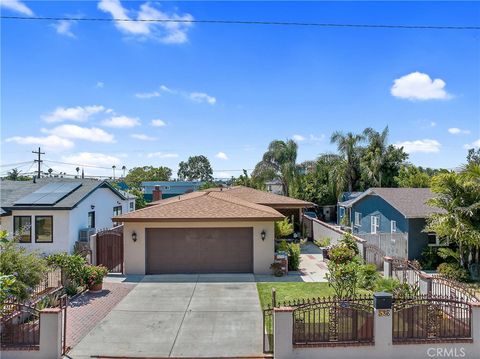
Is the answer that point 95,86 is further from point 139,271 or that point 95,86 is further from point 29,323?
point 29,323

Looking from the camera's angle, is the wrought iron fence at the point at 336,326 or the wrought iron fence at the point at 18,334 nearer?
the wrought iron fence at the point at 18,334

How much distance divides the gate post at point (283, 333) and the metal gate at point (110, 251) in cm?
997

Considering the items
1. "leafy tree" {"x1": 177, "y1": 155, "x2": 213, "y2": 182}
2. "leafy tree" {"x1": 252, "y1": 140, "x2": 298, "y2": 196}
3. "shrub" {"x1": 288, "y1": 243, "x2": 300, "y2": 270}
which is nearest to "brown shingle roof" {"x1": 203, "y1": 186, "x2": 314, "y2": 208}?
"shrub" {"x1": 288, "y1": 243, "x2": 300, "y2": 270}

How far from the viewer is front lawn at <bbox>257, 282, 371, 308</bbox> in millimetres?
12133

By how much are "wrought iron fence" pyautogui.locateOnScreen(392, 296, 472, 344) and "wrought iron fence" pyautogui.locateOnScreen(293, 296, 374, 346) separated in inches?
26.5

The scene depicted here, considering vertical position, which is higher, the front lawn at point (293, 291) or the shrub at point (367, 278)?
the shrub at point (367, 278)

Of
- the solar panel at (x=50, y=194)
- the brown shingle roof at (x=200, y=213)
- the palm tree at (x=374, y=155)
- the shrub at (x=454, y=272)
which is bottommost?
the shrub at (x=454, y=272)

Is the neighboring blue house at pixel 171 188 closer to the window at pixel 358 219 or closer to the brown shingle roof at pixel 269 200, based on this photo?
the brown shingle roof at pixel 269 200

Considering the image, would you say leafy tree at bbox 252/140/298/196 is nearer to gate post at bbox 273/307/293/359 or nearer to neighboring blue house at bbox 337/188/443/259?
neighboring blue house at bbox 337/188/443/259

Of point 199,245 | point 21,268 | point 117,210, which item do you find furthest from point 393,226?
point 117,210

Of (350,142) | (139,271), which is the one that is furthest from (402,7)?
(350,142)

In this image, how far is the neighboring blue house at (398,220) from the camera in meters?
18.1

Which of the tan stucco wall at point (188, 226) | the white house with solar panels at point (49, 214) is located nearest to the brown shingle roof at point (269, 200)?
the tan stucco wall at point (188, 226)

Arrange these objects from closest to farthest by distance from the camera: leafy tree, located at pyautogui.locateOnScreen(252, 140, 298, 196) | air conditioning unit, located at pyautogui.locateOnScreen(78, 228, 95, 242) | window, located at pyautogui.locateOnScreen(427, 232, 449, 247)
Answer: window, located at pyautogui.locateOnScreen(427, 232, 449, 247), air conditioning unit, located at pyautogui.locateOnScreen(78, 228, 95, 242), leafy tree, located at pyautogui.locateOnScreen(252, 140, 298, 196)
